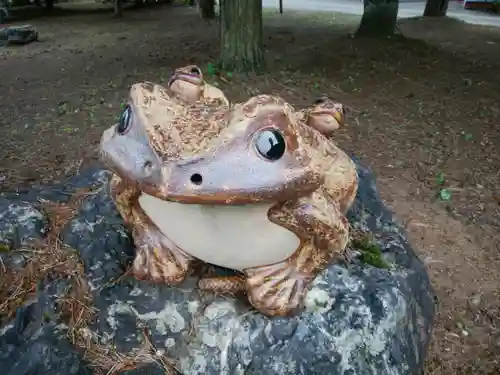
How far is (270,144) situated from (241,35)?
182 inches

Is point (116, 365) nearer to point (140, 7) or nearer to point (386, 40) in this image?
point (386, 40)

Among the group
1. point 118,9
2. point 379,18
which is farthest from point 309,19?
point 118,9

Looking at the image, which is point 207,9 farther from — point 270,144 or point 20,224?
point 270,144

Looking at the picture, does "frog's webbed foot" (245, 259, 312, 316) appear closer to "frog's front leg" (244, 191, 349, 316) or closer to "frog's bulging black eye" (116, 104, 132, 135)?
"frog's front leg" (244, 191, 349, 316)

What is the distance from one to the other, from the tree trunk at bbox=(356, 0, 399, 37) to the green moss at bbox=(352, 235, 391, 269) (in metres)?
6.25

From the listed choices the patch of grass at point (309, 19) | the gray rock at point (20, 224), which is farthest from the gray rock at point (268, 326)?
the patch of grass at point (309, 19)

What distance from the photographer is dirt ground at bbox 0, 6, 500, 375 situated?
349cm

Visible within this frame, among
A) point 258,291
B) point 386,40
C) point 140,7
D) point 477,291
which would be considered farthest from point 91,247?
point 140,7

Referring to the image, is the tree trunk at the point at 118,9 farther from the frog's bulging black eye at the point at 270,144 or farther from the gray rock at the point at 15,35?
the frog's bulging black eye at the point at 270,144

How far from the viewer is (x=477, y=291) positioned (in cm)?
340

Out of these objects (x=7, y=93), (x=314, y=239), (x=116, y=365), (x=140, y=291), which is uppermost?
(x=314, y=239)

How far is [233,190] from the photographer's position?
1.57 m

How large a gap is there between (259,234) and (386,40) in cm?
671

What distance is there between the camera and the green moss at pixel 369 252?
2.32 meters
